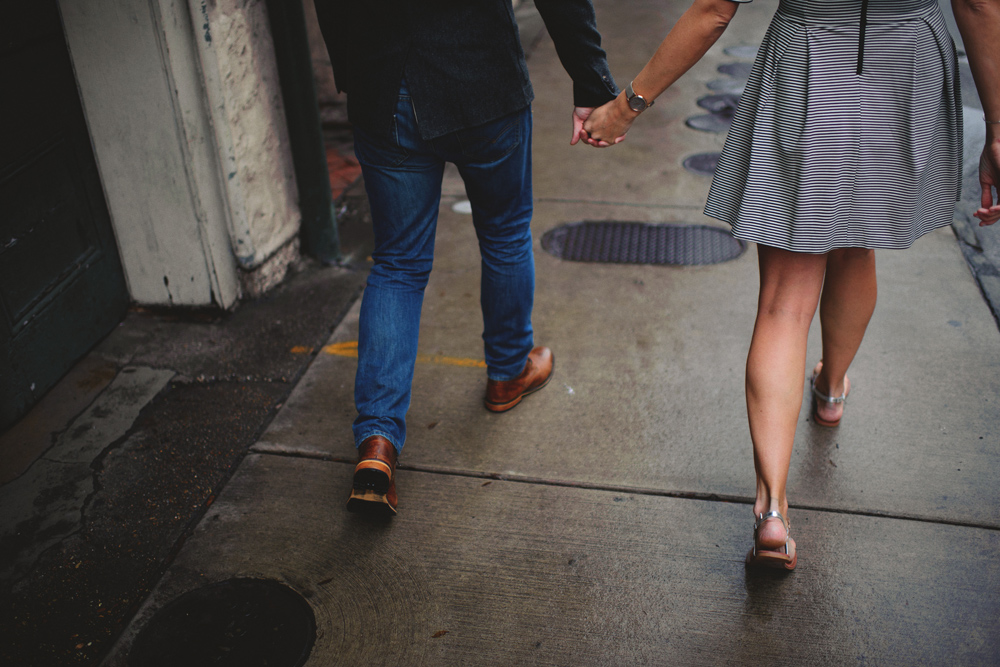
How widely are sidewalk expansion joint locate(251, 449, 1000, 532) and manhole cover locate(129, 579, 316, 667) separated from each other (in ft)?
1.68

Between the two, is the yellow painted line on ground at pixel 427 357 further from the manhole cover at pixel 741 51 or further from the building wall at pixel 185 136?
the manhole cover at pixel 741 51

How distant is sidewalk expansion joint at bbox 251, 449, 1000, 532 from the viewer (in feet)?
6.91

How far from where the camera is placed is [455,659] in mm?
1753

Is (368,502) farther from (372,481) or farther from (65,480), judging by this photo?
(65,480)

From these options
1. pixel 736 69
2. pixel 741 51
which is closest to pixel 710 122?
pixel 736 69

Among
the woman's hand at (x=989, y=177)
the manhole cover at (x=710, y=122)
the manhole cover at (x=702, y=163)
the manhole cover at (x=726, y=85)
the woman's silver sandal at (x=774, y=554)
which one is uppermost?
the woman's hand at (x=989, y=177)

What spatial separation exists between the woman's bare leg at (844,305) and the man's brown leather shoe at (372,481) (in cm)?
133

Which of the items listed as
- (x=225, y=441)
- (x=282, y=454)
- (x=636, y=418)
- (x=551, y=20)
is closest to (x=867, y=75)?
(x=551, y=20)

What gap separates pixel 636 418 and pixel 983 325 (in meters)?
1.48

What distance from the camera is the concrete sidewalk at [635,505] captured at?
1.82 m

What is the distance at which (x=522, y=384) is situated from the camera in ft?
8.52

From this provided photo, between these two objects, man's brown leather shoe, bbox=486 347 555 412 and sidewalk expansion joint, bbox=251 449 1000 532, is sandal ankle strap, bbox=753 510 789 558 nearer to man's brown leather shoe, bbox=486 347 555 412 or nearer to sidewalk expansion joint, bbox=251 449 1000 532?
sidewalk expansion joint, bbox=251 449 1000 532

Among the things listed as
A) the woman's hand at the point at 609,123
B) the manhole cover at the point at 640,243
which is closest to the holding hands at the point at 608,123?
the woman's hand at the point at 609,123

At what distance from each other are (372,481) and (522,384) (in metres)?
0.74
